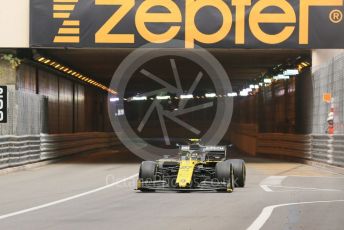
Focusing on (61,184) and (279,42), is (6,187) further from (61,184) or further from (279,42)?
(279,42)

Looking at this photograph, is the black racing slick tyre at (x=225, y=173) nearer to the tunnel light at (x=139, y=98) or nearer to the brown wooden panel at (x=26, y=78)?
the brown wooden panel at (x=26, y=78)

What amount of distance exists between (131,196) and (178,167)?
1.44m

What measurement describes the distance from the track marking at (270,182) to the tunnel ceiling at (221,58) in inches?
328

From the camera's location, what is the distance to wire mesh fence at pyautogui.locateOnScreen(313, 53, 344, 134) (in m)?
25.0

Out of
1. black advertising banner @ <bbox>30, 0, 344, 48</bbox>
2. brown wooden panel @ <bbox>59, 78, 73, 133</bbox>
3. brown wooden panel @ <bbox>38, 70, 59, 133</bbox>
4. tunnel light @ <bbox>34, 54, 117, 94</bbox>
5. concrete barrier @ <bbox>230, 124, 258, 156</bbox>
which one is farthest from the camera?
concrete barrier @ <bbox>230, 124, 258, 156</bbox>

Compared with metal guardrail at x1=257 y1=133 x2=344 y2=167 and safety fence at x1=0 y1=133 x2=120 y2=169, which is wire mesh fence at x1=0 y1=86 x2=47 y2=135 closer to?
safety fence at x1=0 y1=133 x2=120 y2=169

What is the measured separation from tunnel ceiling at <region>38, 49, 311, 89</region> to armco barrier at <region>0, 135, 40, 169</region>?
14.2 feet

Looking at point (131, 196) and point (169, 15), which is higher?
point (169, 15)

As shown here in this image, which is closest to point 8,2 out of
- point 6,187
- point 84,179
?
point 84,179

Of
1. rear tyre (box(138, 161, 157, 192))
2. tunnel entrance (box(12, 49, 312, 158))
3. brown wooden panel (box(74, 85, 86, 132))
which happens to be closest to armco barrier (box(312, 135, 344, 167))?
tunnel entrance (box(12, 49, 312, 158))

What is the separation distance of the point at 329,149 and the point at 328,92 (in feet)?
6.94

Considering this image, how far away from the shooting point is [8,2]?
90.2 feet

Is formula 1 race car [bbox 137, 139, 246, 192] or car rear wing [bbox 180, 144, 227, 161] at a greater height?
car rear wing [bbox 180, 144, 227, 161]

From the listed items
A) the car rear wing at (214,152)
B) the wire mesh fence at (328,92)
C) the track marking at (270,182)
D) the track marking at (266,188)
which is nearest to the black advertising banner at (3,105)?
the car rear wing at (214,152)
